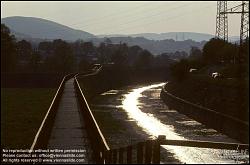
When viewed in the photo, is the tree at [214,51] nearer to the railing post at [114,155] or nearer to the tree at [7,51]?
the tree at [7,51]

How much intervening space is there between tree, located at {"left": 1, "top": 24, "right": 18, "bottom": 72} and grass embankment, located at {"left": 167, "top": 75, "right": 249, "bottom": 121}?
62324 millimetres

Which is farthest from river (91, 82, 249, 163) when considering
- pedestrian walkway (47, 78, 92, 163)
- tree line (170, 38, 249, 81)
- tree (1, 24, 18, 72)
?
tree (1, 24, 18, 72)

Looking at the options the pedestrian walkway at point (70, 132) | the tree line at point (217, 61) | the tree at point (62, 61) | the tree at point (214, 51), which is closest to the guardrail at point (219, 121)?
the pedestrian walkway at point (70, 132)

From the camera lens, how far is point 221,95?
48844mm

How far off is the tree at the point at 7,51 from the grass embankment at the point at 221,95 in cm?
6232

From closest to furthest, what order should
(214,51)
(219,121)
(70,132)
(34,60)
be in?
(70,132) → (219,121) → (214,51) → (34,60)

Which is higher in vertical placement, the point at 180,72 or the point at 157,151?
the point at 157,151

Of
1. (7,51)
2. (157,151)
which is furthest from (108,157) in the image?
(7,51)

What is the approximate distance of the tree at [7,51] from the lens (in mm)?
124988

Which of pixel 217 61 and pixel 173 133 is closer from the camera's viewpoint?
pixel 173 133

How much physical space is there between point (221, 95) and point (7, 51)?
8680cm

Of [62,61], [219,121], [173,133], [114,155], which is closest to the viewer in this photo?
[114,155]

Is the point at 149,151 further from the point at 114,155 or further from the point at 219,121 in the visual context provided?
the point at 219,121

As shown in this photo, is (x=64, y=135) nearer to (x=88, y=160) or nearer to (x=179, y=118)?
(x=88, y=160)
